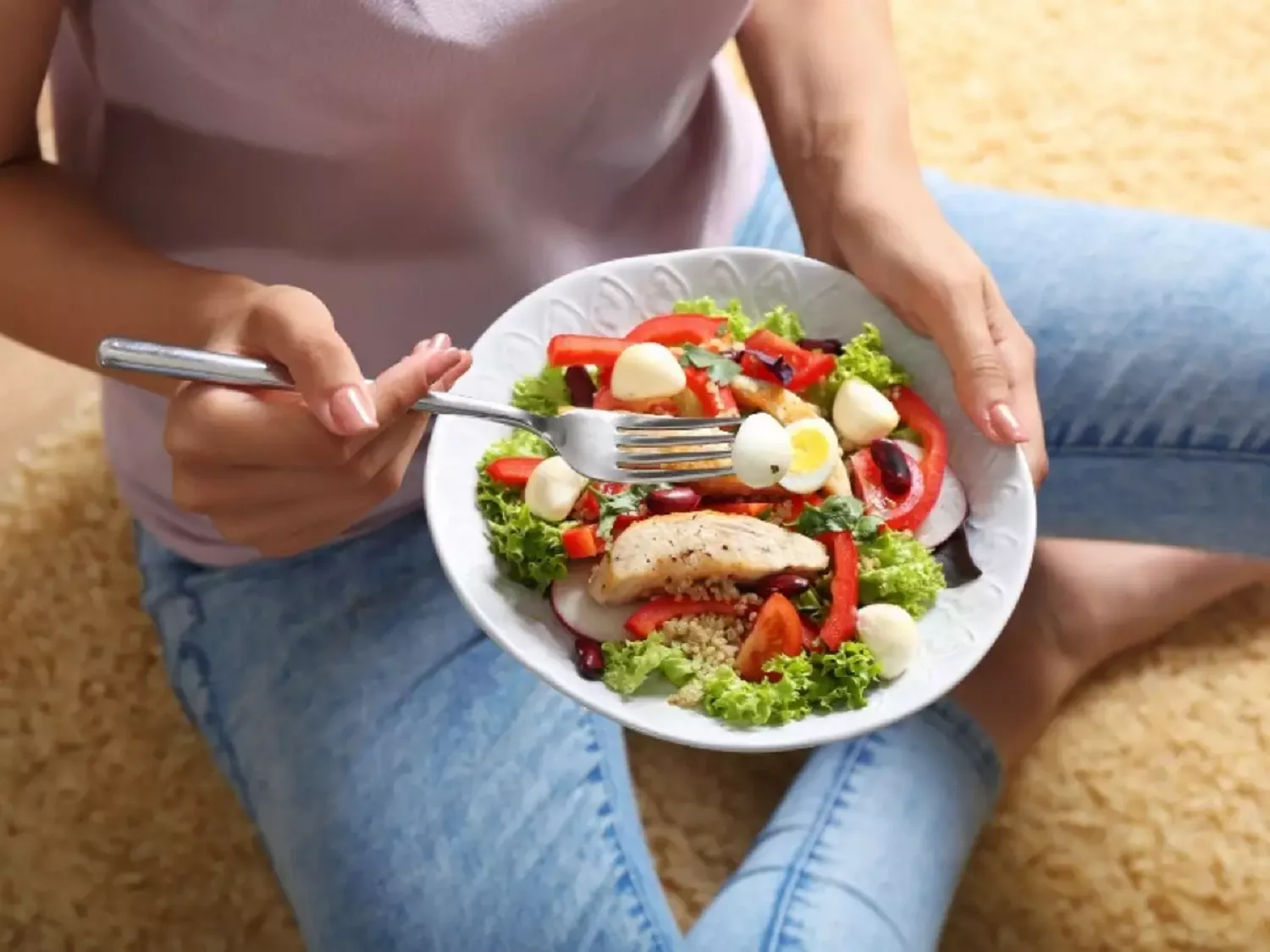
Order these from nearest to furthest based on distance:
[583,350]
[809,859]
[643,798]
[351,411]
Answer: [351,411], [583,350], [809,859], [643,798]

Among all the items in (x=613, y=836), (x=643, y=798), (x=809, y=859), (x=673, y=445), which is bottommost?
(x=643, y=798)

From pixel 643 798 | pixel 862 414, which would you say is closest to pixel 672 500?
pixel 862 414

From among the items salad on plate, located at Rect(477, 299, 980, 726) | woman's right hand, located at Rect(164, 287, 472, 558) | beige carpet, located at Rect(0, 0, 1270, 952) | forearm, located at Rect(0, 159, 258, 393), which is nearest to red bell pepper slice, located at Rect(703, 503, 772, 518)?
salad on plate, located at Rect(477, 299, 980, 726)

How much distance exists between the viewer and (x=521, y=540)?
77 centimetres

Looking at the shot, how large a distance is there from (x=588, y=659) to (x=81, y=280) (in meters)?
0.40

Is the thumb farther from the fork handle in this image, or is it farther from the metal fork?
the metal fork

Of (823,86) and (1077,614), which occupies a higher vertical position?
(823,86)

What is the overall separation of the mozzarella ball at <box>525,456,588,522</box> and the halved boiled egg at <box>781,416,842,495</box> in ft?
0.45

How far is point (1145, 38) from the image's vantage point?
178cm

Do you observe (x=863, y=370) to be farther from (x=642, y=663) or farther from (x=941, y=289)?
(x=642, y=663)

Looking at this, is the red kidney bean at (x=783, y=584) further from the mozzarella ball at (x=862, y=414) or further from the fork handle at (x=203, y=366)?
the fork handle at (x=203, y=366)

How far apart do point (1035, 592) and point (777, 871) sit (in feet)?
1.44

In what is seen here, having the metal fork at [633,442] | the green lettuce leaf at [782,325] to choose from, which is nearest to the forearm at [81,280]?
the metal fork at [633,442]

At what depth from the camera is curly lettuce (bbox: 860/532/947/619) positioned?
2.54 ft
